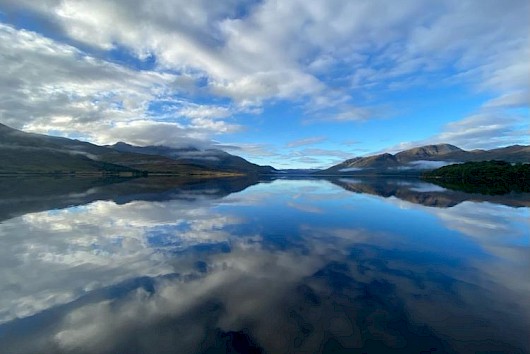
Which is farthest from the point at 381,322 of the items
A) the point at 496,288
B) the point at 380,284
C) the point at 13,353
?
the point at 13,353

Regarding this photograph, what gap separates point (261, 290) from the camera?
A: 54.0ft

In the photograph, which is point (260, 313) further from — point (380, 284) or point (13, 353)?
point (13, 353)

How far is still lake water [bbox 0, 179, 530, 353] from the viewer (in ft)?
38.2

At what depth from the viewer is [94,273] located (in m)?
19.1

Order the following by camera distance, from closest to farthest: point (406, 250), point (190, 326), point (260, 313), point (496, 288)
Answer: point (190, 326)
point (260, 313)
point (496, 288)
point (406, 250)

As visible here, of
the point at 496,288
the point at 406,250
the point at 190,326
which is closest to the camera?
the point at 190,326

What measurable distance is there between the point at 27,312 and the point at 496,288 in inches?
946

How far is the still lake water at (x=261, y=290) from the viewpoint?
11.6 meters

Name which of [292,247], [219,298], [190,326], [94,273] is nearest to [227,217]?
[292,247]

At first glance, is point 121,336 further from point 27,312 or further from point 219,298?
point 27,312

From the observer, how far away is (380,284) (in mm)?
A: 17625

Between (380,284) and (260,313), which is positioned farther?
(380,284)

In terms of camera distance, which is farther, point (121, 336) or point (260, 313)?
point (260, 313)

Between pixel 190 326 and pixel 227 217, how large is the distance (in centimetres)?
2912
